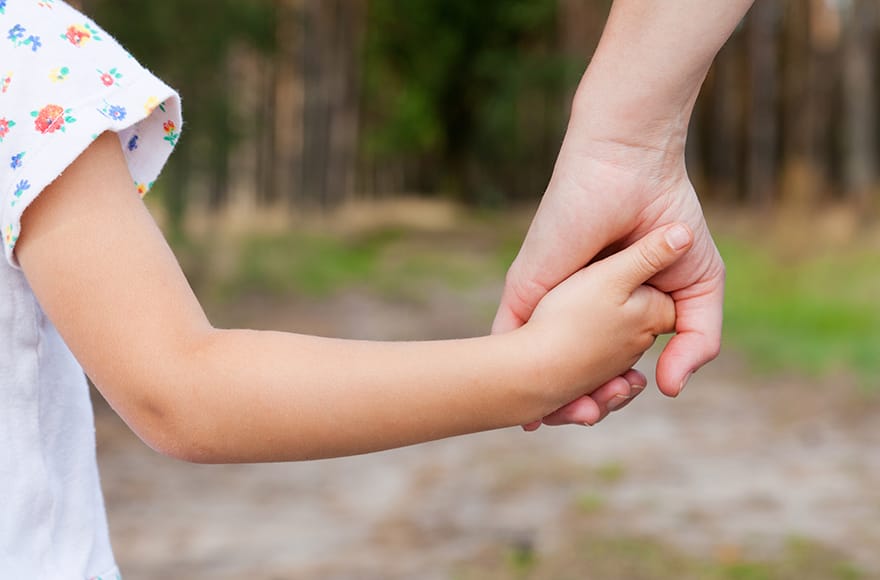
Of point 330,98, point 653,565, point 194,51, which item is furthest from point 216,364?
point 330,98

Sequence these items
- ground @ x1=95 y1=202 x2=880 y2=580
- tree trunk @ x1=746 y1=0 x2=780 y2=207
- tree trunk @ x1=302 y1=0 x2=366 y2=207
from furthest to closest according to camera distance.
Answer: tree trunk @ x1=302 y1=0 x2=366 y2=207
tree trunk @ x1=746 y1=0 x2=780 y2=207
ground @ x1=95 y1=202 x2=880 y2=580

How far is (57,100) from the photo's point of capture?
102 cm

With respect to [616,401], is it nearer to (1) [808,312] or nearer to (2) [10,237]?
(2) [10,237]

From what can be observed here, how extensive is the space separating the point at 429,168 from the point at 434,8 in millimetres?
6974

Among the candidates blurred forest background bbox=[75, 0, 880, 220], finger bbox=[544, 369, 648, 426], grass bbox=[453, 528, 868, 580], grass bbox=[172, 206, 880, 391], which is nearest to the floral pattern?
finger bbox=[544, 369, 648, 426]

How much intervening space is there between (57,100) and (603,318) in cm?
59

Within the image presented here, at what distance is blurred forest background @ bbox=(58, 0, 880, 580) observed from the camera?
369 cm

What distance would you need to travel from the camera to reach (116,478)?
15.0 ft

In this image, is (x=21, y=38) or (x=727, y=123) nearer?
(x=21, y=38)

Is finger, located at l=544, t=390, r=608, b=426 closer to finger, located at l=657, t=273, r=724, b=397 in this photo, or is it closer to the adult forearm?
finger, located at l=657, t=273, r=724, b=397

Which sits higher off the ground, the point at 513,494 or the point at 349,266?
the point at 513,494

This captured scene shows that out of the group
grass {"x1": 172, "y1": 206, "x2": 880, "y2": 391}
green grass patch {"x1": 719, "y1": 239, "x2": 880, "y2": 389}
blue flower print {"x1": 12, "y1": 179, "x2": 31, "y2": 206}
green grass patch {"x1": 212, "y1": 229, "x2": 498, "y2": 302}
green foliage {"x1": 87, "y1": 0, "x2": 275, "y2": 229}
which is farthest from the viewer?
green grass patch {"x1": 212, "y1": 229, "x2": 498, "y2": 302}

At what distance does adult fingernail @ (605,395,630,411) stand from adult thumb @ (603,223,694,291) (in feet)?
0.42

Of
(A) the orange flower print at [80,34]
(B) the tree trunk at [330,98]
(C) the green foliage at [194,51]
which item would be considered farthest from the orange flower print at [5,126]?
(B) the tree trunk at [330,98]
